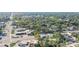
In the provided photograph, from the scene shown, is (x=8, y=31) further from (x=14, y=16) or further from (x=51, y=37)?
(x=51, y=37)
